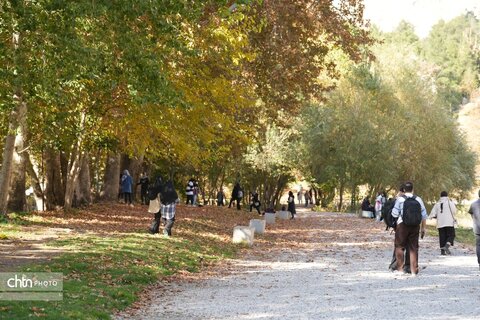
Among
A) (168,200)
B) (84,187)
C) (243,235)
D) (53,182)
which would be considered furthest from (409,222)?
(84,187)

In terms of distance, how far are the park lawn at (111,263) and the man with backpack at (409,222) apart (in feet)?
14.1

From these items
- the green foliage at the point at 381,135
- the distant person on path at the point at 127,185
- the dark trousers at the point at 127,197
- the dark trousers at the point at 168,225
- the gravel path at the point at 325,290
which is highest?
the green foliage at the point at 381,135

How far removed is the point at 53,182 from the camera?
84.5ft

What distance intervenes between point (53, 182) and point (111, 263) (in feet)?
41.1

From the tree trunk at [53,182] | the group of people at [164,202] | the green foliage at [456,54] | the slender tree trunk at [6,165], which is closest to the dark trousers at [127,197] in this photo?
the tree trunk at [53,182]

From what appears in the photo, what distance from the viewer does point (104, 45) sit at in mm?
13516

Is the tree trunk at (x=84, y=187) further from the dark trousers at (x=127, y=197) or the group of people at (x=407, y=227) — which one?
the group of people at (x=407, y=227)

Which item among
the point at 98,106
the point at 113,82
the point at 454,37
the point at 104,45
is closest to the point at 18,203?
the point at 98,106

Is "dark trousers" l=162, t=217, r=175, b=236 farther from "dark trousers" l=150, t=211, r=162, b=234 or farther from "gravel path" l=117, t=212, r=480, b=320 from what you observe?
"gravel path" l=117, t=212, r=480, b=320

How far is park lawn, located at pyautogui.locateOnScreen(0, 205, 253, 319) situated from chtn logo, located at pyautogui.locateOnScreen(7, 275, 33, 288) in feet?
1.78

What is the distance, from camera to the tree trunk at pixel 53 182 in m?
25.5

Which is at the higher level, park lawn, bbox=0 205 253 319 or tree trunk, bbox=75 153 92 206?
tree trunk, bbox=75 153 92 206

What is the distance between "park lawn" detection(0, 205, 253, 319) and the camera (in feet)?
31.1

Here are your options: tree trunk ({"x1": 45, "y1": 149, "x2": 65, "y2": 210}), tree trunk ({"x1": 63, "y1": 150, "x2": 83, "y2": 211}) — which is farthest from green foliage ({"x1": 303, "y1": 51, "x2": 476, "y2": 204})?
tree trunk ({"x1": 63, "y1": 150, "x2": 83, "y2": 211})
